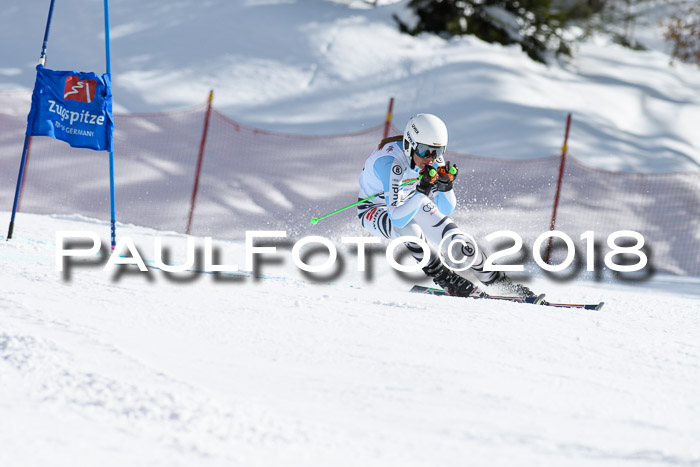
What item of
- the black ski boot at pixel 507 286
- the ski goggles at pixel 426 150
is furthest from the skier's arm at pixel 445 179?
the black ski boot at pixel 507 286

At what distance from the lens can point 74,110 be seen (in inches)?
278

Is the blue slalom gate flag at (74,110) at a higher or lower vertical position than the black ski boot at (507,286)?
higher

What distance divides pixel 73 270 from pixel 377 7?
48.2 ft

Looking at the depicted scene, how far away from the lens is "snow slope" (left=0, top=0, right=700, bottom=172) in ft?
50.2

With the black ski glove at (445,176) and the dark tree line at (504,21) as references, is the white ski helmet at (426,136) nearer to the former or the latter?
the black ski glove at (445,176)

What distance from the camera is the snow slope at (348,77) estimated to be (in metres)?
15.3

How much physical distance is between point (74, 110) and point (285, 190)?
4.90 meters

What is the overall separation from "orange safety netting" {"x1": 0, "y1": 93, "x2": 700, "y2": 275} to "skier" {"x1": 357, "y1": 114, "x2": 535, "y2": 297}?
4.22m

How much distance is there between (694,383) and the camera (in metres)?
4.07

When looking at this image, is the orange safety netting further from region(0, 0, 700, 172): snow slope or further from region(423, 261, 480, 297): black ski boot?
region(423, 261, 480, 297): black ski boot

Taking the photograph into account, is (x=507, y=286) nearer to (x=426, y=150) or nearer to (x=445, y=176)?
(x=445, y=176)

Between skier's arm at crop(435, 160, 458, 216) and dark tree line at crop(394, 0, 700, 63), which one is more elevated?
dark tree line at crop(394, 0, 700, 63)

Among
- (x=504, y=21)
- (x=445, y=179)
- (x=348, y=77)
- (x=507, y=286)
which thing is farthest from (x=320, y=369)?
(x=504, y=21)

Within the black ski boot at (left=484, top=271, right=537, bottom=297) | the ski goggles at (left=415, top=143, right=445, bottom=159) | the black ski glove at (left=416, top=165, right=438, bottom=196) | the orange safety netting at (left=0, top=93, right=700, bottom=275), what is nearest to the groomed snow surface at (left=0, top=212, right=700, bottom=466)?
the black ski boot at (left=484, top=271, right=537, bottom=297)
